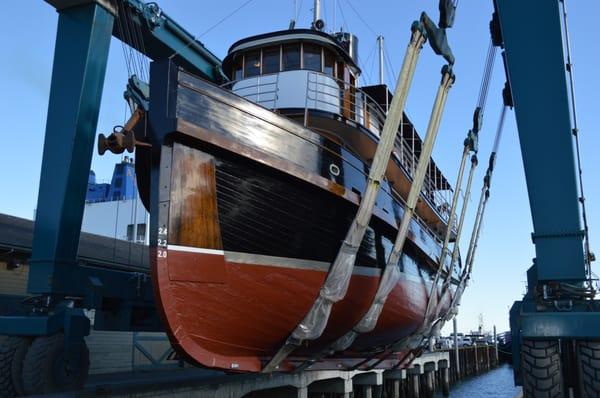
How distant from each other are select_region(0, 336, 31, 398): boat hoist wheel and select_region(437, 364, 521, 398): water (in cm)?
1908

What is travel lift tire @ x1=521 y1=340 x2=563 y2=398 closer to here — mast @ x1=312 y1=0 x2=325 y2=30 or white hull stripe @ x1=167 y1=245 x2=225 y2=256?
white hull stripe @ x1=167 y1=245 x2=225 y2=256

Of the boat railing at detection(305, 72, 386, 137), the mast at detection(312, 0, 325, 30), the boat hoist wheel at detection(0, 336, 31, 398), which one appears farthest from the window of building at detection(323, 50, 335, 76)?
the boat hoist wheel at detection(0, 336, 31, 398)

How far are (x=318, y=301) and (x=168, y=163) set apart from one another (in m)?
2.08

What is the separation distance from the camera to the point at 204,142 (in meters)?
5.41

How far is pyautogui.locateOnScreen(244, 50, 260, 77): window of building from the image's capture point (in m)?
8.79

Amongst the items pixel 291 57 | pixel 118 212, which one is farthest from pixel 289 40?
pixel 118 212

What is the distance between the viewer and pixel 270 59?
8.73 meters

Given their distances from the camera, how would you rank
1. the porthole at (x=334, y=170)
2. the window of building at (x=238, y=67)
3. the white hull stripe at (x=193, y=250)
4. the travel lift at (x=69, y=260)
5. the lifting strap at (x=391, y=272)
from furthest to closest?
1. the window of building at (x=238, y=67)
2. the travel lift at (x=69, y=260)
3. the porthole at (x=334, y=170)
4. the lifting strap at (x=391, y=272)
5. the white hull stripe at (x=193, y=250)

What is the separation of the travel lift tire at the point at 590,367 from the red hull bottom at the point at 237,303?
243 cm

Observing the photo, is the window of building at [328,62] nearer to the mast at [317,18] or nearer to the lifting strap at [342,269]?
the mast at [317,18]

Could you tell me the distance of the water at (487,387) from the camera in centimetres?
2302

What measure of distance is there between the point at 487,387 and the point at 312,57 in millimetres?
22498

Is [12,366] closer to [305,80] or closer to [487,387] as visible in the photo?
[305,80]

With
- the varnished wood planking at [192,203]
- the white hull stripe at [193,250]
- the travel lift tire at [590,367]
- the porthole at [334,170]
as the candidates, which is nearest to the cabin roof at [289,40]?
the porthole at [334,170]
